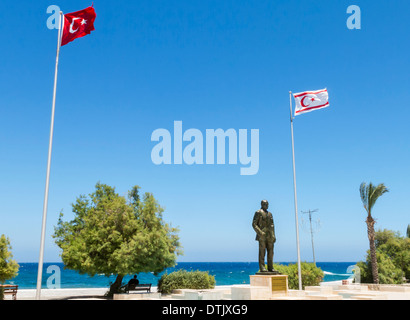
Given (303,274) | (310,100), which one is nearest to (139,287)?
(303,274)

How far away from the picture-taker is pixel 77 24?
17.8 m

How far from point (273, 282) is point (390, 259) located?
23125 millimetres

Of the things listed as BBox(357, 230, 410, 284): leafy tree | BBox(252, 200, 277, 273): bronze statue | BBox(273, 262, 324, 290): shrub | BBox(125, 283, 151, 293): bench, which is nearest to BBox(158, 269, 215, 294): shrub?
BBox(125, 283, 151, 293): bench

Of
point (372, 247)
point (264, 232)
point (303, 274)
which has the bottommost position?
point (303, 274)

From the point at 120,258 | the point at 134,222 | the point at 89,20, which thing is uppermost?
the point at 89,20

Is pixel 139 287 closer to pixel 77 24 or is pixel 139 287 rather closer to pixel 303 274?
pixel 303 274

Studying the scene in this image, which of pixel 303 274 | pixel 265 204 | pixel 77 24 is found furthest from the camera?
pixel 303 274

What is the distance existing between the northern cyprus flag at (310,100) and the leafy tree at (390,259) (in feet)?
52.5

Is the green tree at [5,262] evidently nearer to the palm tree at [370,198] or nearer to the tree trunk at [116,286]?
the tree trunk at [116,286]
